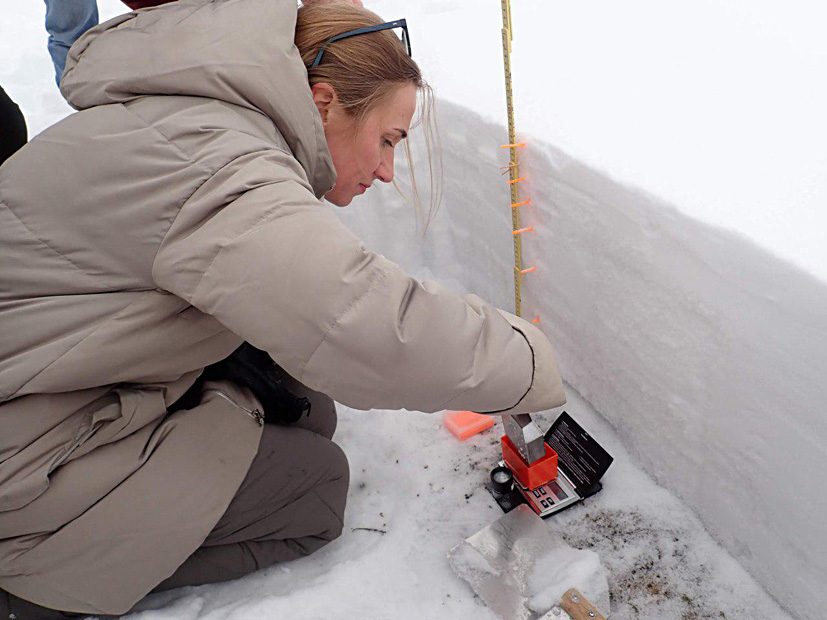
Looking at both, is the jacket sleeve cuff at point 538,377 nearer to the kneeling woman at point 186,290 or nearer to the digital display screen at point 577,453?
the kneeling woman at point 186,290

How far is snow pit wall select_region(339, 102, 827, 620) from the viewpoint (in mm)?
1105

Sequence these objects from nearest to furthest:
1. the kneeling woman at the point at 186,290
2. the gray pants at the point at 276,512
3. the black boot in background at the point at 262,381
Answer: the kneeling woman at the point at 186,290 → the gray pants at the point at 276,512 → the black boot in background at the point at 262,381

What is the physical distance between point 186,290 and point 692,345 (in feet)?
3.00

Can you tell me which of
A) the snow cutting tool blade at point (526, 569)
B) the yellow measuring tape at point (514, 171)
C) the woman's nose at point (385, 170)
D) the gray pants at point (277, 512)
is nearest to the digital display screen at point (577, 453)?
the snow cutting tool blade at point (526, 569)

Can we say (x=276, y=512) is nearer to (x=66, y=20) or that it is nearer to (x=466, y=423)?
(x=466, y=423)

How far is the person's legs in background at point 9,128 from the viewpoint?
5.36 ft

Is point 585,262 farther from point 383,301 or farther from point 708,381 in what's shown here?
point 383,301

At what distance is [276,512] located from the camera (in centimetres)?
134

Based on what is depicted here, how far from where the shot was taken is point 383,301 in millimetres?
901

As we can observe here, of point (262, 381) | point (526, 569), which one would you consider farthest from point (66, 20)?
point (526, 569)

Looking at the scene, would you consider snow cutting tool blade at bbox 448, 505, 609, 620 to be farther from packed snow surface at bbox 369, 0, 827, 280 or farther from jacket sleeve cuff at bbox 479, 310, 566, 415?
packed snow surface at bbox 369, 0, 827, 280

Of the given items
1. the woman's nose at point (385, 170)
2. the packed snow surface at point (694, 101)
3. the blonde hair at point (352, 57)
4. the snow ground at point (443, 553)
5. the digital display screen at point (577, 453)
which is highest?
the blonde hair at point (352, 57)

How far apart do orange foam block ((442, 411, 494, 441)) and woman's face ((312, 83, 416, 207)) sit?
29.1 inches

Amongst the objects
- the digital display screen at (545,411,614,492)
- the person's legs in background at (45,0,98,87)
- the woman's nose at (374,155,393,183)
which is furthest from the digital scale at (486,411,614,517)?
the person's legs in background at (45,0,98,87)
